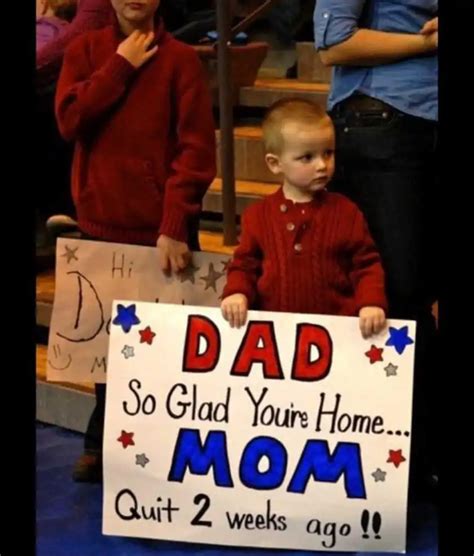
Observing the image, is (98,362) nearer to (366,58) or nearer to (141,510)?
(141,510)

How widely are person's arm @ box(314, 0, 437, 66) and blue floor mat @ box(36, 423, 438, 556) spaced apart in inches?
36.7

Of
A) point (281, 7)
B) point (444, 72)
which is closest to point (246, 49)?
point (281, 7)

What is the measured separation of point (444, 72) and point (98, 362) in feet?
3.09

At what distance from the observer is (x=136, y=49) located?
7.36 ft

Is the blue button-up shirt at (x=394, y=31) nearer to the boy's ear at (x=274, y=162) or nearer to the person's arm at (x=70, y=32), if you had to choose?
the boy's ear at (x=274, y=162)

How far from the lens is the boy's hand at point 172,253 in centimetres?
231

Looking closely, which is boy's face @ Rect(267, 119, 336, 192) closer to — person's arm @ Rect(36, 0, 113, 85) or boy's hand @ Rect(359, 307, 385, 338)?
boy's hand @ Rect(359, 307, 385, 338)

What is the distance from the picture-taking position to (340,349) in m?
2.14

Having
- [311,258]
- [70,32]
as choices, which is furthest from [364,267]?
[70,32]

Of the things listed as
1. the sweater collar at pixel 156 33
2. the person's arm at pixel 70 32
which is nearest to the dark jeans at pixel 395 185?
the sweater collar at pixel 156 33

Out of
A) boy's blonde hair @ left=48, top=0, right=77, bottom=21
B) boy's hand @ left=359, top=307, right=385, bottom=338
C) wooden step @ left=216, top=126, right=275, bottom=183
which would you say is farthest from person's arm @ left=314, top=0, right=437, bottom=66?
wooden step @ left=216, top=126, right=275, bottom=183

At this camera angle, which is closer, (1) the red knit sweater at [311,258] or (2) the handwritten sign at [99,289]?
(1) the red knit sweater at [311,258]

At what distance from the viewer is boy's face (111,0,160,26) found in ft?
7.33

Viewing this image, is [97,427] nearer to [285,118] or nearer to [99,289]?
[99,289]
